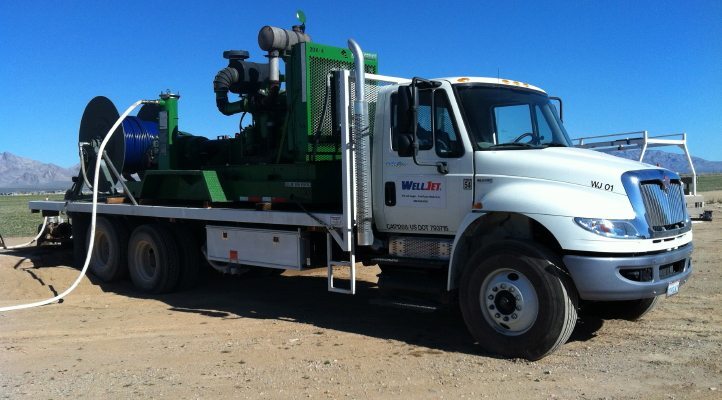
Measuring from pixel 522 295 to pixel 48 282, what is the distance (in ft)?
26.6

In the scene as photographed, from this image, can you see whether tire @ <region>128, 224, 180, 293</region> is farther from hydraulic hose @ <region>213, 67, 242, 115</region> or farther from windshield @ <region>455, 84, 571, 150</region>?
windshield @ <region>455, 84, 571, 150</region>

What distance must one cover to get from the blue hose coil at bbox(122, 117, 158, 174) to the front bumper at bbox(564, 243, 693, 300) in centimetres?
766

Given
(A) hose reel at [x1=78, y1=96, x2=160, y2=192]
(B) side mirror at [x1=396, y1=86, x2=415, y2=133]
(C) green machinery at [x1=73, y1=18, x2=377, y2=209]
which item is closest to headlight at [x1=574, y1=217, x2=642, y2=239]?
(B) side mirror at [x1=396, y1=86, x2=415, y2=133]

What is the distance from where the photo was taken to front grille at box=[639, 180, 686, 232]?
560cm

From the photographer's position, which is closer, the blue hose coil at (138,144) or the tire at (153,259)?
the tire at (153,259)

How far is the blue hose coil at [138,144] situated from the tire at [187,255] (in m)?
1.71

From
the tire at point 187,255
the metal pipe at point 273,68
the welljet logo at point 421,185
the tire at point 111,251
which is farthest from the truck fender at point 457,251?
the tire at point 111,251

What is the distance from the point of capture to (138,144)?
1066 centimetres

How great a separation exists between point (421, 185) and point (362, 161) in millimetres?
693

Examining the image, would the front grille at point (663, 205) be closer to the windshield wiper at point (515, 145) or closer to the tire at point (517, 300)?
the tire at point (517, 300)

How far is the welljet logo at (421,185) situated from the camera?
20.8ft

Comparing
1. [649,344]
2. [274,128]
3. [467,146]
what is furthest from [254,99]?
[649,344]

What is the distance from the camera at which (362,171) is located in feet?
21.9

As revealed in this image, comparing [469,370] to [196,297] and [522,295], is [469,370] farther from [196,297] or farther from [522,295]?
[196,297]
